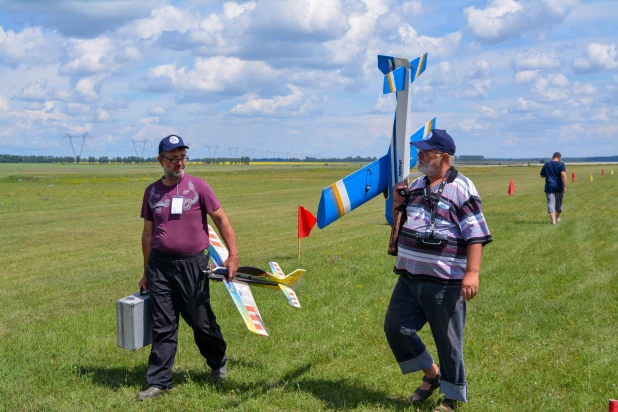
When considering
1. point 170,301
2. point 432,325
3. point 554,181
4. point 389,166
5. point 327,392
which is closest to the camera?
point 432,325

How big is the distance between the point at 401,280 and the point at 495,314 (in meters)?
3.33

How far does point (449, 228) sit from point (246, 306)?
6.66 feet

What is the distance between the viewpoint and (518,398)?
5.03 metres

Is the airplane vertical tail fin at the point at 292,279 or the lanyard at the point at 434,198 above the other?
the lanyard at the point at 434,198

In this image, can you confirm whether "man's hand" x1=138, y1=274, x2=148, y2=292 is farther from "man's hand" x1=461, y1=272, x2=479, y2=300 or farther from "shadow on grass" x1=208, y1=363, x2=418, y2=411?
"man's hand" x1=461, y1=272, x2=479, y2=300

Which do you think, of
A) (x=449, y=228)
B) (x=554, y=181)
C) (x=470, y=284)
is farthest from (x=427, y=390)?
(x=554, y=181)

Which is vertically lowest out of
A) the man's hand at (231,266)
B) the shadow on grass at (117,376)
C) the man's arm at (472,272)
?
the shadow on grass at (117,376)

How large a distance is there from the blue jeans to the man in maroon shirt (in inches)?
61.9

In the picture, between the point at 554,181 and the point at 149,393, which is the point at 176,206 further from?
the point at 554,181

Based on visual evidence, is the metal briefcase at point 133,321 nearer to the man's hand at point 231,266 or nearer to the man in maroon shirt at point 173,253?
the man in maroon shirt at point 173,253

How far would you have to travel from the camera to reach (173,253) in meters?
5.12

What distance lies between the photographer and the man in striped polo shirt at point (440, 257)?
14.1 feet

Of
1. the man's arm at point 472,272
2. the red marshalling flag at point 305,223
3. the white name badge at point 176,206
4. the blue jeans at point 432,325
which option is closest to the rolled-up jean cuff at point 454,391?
the blue jeans at point 432,325

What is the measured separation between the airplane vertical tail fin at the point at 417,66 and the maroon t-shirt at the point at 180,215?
2296mm
